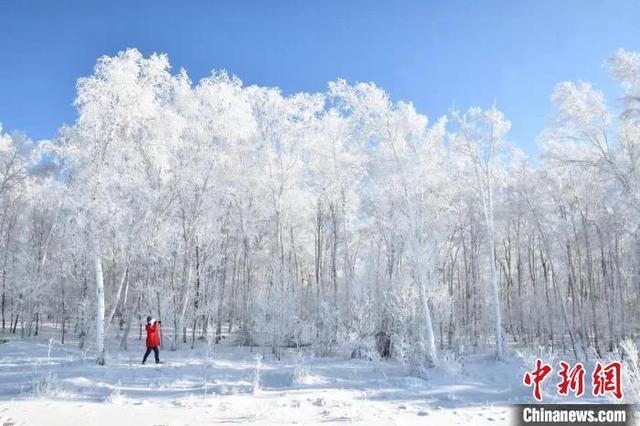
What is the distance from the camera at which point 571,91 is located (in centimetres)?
1706

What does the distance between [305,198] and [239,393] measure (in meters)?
16.1

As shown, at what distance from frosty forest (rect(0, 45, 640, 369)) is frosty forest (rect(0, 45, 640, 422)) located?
0.10m

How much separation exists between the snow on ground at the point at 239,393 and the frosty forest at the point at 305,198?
5.36 ft

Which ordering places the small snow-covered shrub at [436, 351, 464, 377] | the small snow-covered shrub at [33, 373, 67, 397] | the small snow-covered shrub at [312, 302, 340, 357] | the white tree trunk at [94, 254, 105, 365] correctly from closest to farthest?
the small snow-covered shrub at [33, 373, 67, 397] → the white tree trunk at [94, 254, 105, 365] → the small snow-covered shrub at [436, 351, 464, 377] → the small snow-covered shrub at [312, 302, 340, 357]

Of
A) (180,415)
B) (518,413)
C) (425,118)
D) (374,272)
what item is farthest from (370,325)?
(180,415)

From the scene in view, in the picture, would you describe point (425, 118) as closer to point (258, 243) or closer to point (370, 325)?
point (370, 325)

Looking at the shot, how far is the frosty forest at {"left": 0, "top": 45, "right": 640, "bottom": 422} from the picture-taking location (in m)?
15.4

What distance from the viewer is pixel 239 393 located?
34.2ft

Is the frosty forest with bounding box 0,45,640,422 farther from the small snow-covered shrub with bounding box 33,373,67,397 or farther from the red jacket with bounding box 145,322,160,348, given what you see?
the small snow-covered shrub with bounding box 33,373,67,397

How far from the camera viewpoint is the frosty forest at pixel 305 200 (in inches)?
606

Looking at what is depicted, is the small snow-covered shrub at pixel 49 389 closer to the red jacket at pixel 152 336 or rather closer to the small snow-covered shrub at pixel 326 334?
the red jacket at pixel 152 336

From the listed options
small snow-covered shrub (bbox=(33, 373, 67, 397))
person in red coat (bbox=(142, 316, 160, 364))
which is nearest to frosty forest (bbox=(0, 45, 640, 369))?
person in red coat (bbox=(142, 316, 160, 364))

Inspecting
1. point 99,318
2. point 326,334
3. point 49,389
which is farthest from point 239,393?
point 326,334

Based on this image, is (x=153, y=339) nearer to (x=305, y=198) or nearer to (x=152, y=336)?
(x=152, y=336)
